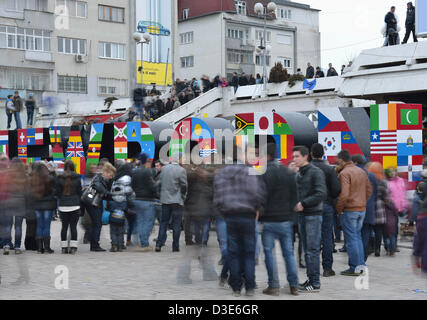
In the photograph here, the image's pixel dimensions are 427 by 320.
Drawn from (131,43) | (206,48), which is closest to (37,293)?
(131,43)

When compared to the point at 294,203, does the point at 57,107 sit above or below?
above

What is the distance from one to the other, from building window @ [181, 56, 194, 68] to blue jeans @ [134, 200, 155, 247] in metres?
54.6

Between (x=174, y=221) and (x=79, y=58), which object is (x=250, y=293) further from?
(x=79, y=58)

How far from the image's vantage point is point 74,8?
53125mm

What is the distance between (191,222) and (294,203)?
228cm

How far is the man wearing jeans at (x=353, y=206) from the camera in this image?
9.92 metres

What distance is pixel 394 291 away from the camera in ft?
29.4

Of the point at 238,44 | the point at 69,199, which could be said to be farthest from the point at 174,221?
the point at 238,44

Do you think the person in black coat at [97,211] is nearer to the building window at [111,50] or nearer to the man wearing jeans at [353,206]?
the man wearing jeans at [353,206]

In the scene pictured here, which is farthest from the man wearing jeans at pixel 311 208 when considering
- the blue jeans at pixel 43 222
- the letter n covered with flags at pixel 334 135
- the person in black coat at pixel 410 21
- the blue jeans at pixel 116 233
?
the person in black coat at pixel 410 21

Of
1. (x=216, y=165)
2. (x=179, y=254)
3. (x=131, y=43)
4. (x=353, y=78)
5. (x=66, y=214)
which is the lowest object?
(x=179, y=254)

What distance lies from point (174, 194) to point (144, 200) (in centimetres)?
68

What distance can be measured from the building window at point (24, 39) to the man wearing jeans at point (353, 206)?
43.4 meters
